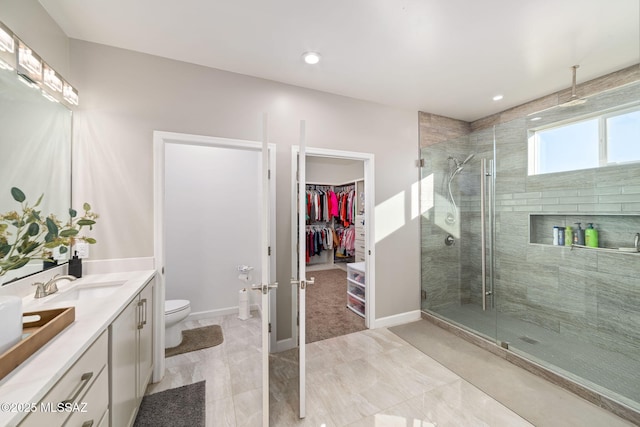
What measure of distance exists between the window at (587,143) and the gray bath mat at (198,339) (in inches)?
155

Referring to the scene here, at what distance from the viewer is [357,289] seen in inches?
136

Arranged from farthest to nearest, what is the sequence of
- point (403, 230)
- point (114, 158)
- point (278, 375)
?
1. point (403, 230)
2. point (278, 375)
3. point (114, 158)

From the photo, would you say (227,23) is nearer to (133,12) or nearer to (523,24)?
(133,12)

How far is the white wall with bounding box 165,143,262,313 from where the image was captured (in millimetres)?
3010

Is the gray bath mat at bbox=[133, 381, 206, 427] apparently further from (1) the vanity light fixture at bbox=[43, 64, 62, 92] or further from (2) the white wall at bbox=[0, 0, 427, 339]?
(1) the vanity light fixture at bbox=[43, 64, 62, 92]

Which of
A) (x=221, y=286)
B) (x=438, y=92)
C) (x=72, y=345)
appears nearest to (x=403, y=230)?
(x=438, y=92)

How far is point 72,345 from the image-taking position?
90 centimetres

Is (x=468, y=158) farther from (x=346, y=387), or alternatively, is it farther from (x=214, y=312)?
(x=214, y=312)

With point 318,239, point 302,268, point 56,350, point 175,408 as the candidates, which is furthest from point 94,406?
point 318,239

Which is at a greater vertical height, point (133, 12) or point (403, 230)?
point (133, 12)

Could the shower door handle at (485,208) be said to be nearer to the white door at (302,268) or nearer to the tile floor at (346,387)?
the tile floor at (346,387)

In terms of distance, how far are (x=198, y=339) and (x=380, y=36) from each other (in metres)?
3.24

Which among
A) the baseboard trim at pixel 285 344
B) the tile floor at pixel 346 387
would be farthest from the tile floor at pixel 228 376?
the baseboard trim at pixel 285 344

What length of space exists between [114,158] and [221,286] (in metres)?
1.91
